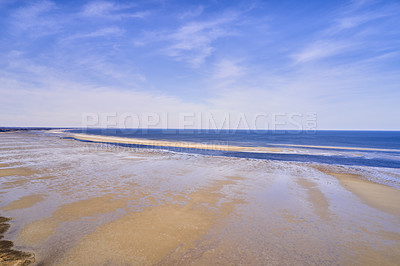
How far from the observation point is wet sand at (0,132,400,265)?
17.9ft

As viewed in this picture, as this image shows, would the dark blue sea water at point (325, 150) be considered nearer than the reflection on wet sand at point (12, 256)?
No

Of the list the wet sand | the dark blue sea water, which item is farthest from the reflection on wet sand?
the dark blue sea water

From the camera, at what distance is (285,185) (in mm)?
13477

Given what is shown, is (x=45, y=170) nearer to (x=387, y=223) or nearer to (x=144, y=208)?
(x=144, y=208)

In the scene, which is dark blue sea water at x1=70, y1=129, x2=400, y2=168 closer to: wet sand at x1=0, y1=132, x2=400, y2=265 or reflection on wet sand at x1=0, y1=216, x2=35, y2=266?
wet sand at x1=0, y1=132, x2=400, y2=265

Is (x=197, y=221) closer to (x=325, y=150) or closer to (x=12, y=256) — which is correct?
(x=12, y=256)

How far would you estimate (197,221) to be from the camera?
7.57 metres

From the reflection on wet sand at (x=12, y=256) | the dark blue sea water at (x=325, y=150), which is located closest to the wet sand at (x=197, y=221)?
the reflection on wet sand at (x=12, y=256)

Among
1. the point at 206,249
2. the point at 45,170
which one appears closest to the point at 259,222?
the point at 206,249

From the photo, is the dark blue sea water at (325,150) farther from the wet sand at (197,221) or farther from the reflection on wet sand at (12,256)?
the reflection on wet sand at (12,256)

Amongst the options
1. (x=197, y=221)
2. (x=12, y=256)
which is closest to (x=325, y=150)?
(x=197, y=221)

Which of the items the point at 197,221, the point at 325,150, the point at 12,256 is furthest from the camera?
the point at 325,150

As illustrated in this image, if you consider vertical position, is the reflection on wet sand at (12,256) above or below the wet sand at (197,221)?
above

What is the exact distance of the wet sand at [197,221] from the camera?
5.45m
